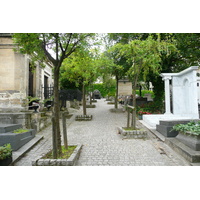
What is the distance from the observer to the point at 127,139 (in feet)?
19.8

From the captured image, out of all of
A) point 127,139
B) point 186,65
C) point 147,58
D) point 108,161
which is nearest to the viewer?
point 108,161

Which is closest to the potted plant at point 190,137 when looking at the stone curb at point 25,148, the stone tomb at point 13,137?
the stone curb at point 25,148

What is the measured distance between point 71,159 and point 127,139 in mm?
2878

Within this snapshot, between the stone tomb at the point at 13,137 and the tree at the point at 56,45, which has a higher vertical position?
the tree at the point at 56,45

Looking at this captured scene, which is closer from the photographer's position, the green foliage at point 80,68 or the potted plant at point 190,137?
the potted plant at point 190,137

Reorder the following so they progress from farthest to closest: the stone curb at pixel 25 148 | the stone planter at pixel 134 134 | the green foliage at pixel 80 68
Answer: the green foliage at pixel 80 68 → the stone planter at pixel 134 134 → the stone curb at pixel 25 148

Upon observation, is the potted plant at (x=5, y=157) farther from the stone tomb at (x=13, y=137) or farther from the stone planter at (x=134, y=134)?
the stone planter at (x=134, y=134)

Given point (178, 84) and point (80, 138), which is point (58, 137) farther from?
point (178, 84)

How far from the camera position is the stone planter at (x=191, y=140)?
13.9 ft

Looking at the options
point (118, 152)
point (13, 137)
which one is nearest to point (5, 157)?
point (13, 137)

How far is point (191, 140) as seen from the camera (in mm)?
4492

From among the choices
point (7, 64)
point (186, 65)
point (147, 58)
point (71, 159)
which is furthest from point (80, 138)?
point (186, 65)

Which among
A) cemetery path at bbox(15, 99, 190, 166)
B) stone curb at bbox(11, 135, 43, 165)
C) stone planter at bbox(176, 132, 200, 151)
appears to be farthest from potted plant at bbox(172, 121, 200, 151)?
stone curb at bbox(11, 135, 43, 165)

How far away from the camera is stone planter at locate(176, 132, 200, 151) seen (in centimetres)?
424
